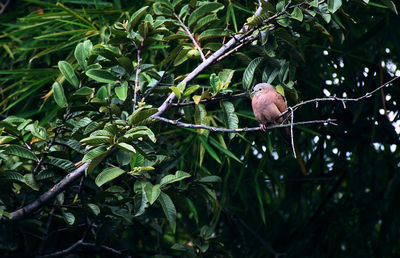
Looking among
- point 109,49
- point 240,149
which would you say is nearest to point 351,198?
point 240,149

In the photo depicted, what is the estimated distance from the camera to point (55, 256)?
6.35ft

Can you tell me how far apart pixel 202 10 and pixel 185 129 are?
2.18 ft

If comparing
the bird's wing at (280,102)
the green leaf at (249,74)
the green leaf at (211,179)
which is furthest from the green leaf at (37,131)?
the bird's wing at (280,102)

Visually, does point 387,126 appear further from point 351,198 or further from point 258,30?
point 258,30

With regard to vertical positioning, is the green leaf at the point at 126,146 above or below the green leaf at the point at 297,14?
below

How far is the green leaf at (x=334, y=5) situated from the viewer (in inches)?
65.5

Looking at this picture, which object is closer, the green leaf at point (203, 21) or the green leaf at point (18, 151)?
the green leaf at point (18, 151)

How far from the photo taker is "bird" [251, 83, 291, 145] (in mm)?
1967

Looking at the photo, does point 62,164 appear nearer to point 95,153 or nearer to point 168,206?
point 95,153

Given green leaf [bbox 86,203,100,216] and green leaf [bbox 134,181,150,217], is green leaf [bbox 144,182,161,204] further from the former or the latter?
green leaf [bbox 86,203,100,216]

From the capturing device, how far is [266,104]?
2023 millimetres

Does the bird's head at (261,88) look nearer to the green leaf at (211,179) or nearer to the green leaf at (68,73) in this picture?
the green leaf at (211,179)

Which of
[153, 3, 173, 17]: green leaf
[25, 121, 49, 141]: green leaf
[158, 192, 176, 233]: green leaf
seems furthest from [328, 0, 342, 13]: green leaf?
[25, 121, 49, 141]: green leaf

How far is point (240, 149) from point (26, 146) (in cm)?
104
